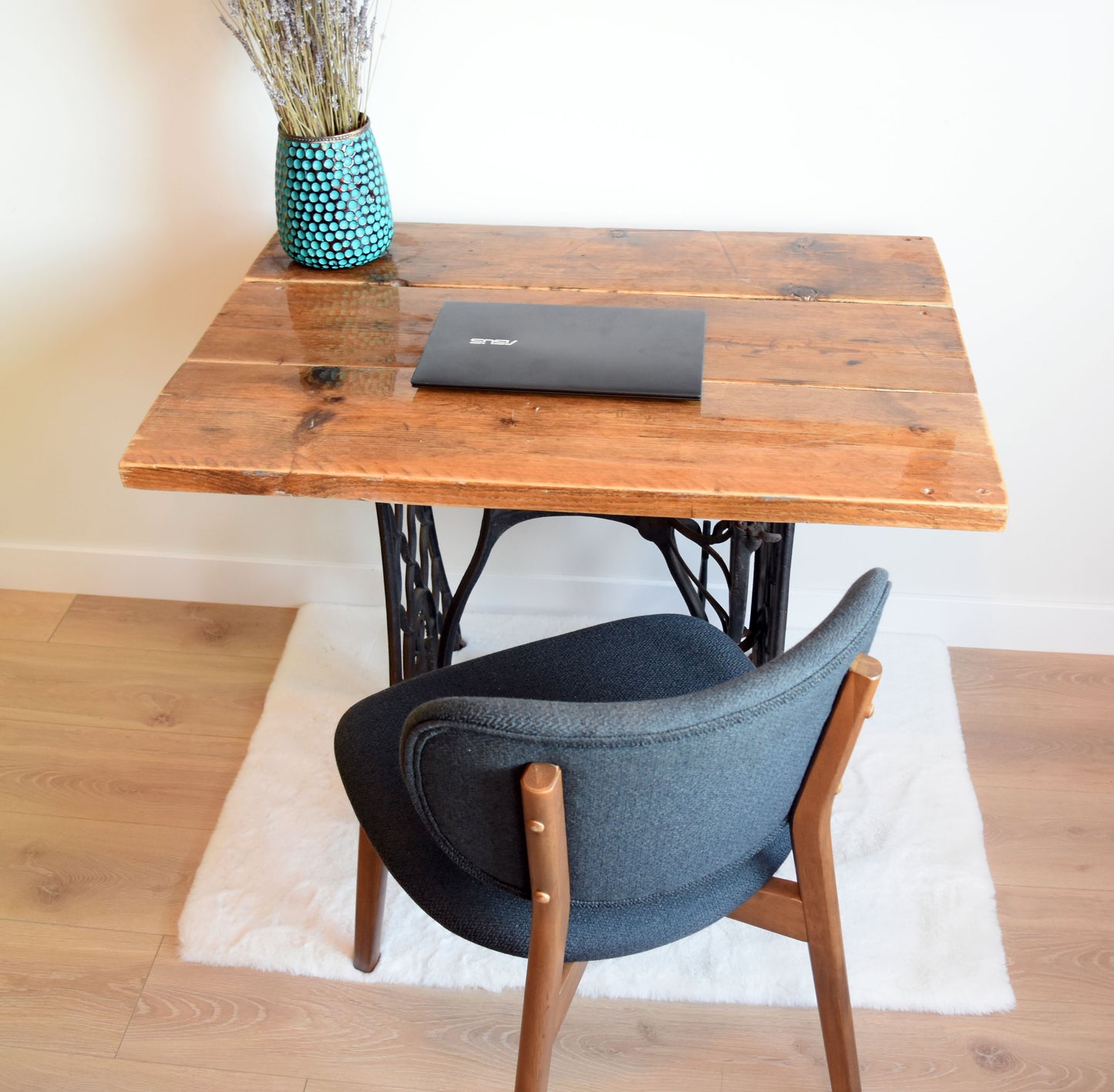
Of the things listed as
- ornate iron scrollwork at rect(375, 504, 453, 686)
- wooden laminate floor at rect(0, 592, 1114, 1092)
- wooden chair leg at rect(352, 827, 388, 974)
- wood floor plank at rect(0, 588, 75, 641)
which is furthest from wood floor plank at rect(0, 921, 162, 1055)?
wood floor plank at rect(0, 588, 75, 641)

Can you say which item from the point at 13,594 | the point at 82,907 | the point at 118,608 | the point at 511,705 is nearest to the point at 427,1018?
the point at 82,907

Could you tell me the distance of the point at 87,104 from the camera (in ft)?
5.23

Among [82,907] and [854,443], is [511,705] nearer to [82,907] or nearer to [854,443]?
[854,443]

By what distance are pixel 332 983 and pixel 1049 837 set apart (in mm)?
1078

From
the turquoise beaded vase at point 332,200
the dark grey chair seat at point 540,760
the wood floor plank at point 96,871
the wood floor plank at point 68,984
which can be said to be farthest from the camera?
the wood floor plank at point 96,871

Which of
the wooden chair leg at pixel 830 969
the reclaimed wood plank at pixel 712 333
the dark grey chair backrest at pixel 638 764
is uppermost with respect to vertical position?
the reclaimed wood plank at pixel 712 333

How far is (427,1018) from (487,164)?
46.9 inches

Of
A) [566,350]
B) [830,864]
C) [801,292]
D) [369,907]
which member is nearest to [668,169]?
[801,292]

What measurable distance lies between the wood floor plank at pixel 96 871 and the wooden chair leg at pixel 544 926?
716mm

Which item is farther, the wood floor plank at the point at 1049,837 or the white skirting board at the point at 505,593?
the white skirting board at the point at 505,593

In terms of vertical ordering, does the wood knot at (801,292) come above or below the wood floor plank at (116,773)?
above

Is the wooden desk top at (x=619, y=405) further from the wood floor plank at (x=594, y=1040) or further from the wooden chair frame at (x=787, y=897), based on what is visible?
the wood floor plank at (x=594, y=1040)

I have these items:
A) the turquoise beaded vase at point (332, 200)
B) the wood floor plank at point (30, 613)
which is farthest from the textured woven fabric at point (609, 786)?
the wood floor plank at point (30, 613)

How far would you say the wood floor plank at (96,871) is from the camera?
5.15ft
